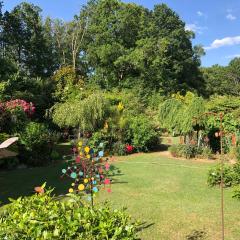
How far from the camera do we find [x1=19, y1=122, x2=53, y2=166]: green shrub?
1341cm

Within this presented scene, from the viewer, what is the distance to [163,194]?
29.4 feet

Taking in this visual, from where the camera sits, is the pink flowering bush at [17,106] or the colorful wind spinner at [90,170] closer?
the colorful wind spinner at [90,170]

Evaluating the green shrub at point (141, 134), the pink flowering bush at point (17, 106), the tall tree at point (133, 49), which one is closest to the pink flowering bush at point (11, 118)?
the pink flowering bush at point (17, 106)

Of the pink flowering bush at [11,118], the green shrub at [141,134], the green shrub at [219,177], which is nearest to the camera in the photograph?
the green shrub at [219,177]

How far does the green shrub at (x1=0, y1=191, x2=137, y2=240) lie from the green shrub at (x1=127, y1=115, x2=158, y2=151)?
41.8 feet

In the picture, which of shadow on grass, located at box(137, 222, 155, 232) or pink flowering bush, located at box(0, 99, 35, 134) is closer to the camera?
shadow on grass, located at box(137, 222, 155, 232)

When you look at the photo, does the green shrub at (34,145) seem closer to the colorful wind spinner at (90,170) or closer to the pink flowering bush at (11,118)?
the pink flowering bush at (11,118)

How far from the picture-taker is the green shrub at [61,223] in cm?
318

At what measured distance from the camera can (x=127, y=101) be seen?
22922 mm

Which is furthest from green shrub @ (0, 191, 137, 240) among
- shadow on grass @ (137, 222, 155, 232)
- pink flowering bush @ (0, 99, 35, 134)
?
pink flowering bush @ (0, 99, 35, 134)

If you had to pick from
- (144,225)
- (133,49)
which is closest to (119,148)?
(144,225)

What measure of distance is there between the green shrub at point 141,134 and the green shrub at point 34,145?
13.8 ft

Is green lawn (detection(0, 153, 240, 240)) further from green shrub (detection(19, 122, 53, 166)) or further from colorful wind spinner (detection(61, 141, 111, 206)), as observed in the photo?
colorful wind spinner (detection(61, 141, 111, 206))

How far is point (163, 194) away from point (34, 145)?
6498 mm
